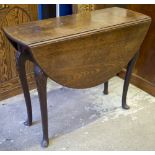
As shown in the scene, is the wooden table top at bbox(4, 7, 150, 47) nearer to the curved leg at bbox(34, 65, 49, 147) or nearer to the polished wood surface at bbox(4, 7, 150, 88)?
the polished wood surface at bbox(4, 7, 150, 88)

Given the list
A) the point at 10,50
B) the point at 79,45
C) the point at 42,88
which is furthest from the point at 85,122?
the point at 10,50

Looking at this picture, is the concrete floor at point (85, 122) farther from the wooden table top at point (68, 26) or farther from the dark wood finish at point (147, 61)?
the wooden table top at point (68, 26)

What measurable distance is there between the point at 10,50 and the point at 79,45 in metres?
0.83

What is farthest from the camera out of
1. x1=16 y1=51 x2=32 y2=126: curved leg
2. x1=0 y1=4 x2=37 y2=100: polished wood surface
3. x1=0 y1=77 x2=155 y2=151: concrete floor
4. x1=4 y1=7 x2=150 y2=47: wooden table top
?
x1=0 y1=4 x2=37 y2=100: polished wood surface

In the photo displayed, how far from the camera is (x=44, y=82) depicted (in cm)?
172

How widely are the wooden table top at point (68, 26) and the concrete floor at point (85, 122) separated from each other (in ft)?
2.54

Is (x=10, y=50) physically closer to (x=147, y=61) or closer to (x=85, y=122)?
(x=85, y=122)

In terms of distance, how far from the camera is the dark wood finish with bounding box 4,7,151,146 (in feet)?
5.31

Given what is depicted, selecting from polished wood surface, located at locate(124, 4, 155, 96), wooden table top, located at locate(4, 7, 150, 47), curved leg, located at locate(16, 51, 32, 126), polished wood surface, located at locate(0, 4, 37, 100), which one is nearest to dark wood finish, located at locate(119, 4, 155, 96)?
polished wood surface, located at locate(124, 4, 155, 96)

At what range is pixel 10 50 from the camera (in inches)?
91.4

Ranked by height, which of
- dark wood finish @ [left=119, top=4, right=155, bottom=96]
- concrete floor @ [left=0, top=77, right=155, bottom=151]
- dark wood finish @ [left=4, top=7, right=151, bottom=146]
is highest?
dark wood finish @ [left=4, top=7, right=151, bottom=146]

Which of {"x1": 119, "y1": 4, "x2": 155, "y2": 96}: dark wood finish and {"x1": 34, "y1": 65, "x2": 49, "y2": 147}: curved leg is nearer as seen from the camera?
{"x1": 34, "y1": 65, "x2": 49, "y2": 147}: curved leg
